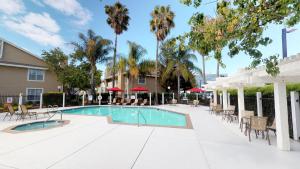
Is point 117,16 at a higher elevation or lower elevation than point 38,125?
higher

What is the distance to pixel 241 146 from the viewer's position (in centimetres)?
594

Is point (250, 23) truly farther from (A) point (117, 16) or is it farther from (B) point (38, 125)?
(A) point (117, 16)

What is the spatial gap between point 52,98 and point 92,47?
28.7 ft

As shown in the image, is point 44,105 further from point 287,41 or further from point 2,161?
point 287,41

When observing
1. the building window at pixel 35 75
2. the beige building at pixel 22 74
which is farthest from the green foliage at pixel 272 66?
the building window at pixel 35 75

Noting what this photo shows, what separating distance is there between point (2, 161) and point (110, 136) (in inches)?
136

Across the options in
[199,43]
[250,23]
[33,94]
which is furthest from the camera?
[33,94]

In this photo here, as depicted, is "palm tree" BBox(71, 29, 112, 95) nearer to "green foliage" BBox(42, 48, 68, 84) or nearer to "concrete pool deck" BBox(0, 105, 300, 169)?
"green foliage" BBox(42, 48, 68, 84)

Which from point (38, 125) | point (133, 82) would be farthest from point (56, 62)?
point (38, 125)

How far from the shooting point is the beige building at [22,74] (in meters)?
19.9

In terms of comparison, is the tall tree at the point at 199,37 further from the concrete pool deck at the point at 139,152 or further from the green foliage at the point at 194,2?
the concrete pool deck at the point at 139,152

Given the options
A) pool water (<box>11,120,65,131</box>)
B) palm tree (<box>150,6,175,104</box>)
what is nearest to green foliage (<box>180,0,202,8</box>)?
A: pool water (<box>11,120,65,131</box>)

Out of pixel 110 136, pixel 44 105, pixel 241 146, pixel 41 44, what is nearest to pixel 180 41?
pixel 241 146

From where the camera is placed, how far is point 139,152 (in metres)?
5.20
